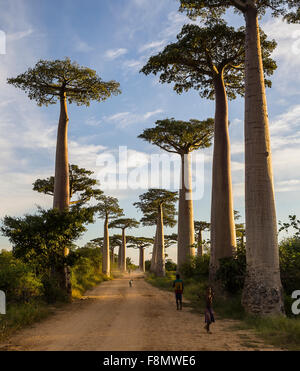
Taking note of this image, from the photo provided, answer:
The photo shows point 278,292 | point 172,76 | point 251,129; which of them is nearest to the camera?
point 278,292

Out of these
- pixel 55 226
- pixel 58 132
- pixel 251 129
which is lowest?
pixel 55 226

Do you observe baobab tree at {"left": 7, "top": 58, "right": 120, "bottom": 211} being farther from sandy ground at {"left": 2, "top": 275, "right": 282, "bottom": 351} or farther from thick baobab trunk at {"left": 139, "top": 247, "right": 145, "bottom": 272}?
thick baobab trunk at {"left": 139, "top": 247, "right": 145, "bottom": 272}

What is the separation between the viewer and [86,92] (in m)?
19.7

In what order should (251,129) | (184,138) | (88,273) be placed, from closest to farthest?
(251,129) < (184,138) < (88,273)

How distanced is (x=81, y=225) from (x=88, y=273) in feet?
48.7

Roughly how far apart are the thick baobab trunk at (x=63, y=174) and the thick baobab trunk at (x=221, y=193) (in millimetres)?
7131

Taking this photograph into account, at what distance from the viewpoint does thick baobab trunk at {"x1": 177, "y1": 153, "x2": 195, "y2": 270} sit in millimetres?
23641

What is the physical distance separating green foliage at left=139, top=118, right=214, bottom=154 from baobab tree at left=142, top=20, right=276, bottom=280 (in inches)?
223

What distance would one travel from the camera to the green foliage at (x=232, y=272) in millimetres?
13203

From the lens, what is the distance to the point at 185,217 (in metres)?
24.4

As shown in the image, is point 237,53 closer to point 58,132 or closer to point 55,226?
point 58,132

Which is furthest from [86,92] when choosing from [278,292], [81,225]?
[278,292]

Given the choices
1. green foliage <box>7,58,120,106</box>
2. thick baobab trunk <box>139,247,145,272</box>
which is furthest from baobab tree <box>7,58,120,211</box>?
thick baobab trunk <box>139,247,145,272</box>

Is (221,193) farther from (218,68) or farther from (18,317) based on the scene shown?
(18,317)
